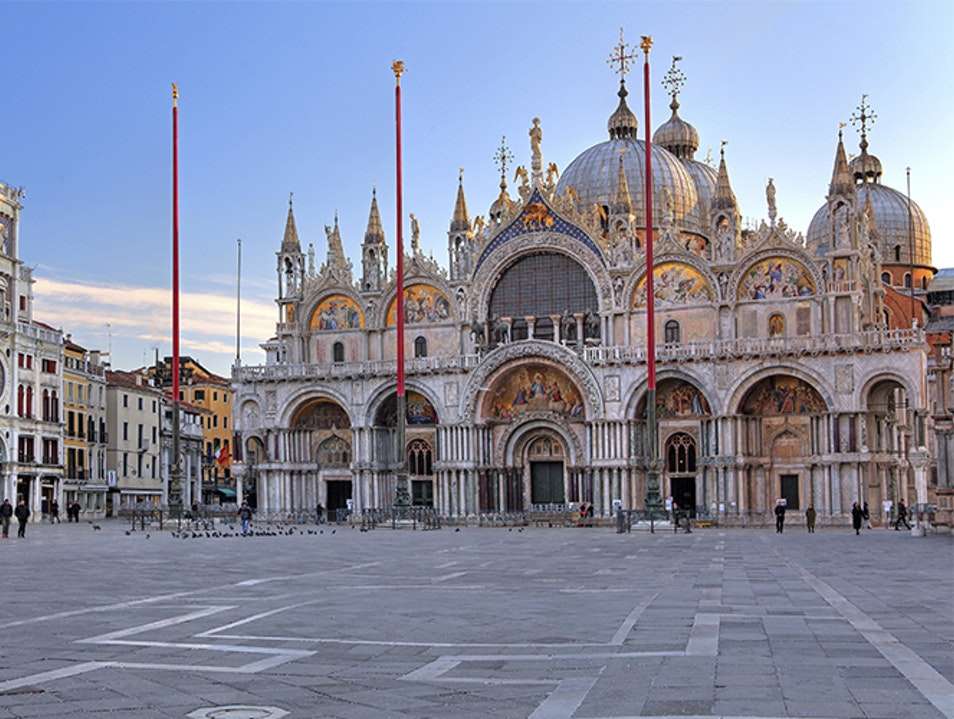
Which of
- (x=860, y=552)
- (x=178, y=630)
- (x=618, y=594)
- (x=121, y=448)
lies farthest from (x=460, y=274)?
(x=178, y=630)

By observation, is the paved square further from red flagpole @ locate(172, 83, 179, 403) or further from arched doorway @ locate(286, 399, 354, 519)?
arched doorway @ locate(286, 399, 354, 519)

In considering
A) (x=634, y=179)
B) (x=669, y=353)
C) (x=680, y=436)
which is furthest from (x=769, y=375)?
(x=634, y=179)

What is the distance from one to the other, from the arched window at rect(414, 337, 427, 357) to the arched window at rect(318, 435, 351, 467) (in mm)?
6422

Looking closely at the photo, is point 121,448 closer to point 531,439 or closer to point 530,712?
point 531,439

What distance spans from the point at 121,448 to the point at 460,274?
30496mm

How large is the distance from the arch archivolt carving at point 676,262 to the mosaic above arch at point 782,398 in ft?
15.6

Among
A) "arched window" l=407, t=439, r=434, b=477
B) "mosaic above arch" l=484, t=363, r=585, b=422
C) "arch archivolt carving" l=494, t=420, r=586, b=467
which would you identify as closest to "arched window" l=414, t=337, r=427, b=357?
"arched window" l=407, t=439, r=434, b=477

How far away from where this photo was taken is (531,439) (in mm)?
70438

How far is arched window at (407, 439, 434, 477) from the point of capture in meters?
73.5

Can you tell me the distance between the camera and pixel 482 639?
14992 mm

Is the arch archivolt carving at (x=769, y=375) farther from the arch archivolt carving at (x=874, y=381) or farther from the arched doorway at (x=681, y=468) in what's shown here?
the arched doorway at (x=681, y=468)

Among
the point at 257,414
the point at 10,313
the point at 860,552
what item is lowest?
the point at 860,552

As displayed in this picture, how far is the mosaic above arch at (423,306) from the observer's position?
73250 millimetres

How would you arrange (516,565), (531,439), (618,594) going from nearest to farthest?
1. (618,594)
2. (516,565)
3. (531,439)
